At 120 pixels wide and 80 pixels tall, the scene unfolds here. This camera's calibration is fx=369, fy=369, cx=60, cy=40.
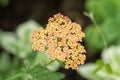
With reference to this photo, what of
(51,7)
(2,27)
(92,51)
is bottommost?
(92,51)

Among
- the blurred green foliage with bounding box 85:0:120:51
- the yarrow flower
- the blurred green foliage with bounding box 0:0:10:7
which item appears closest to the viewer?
the yarrow flower

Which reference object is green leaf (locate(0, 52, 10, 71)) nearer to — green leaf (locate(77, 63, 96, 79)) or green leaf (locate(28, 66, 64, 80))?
green leaf (locate(77, 63, 96, 79))

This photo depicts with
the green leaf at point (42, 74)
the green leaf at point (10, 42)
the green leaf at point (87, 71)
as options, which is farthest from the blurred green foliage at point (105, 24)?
the green leaf at point (42, 74)

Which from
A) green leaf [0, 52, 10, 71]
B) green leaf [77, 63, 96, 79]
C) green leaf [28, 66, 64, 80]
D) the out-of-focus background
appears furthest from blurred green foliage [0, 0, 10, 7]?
green leaf [28, 66, 64, 80]

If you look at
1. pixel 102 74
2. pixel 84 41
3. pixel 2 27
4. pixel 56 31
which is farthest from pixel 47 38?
pixel 2 27

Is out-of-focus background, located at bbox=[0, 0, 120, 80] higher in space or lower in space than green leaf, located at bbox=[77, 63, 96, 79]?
higher

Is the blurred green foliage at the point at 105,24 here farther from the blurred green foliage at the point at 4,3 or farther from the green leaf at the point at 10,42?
the blurred green foliage at the point at 4,3

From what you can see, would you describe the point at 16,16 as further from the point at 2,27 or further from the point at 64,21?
the point at 64,21

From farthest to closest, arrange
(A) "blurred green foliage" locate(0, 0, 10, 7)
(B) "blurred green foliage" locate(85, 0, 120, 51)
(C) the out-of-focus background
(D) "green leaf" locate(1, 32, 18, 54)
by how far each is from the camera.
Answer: (A) "blurred green foliage" locate(0, 0, 10, 7) → (B) "blurred green foliage" locate(85, 0, 120, 51) → (D) "green leaf" locate(1, 32, 18, 54) → (C) the out-of-focus background
